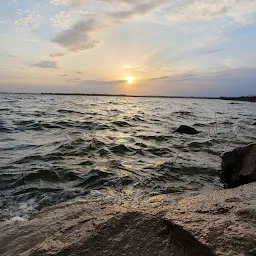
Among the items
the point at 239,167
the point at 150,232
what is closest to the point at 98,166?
the point at 239,167

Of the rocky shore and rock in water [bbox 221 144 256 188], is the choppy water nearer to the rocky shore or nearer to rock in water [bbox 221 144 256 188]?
rock in water [bbox 221 144 256 188]

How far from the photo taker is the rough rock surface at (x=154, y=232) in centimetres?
262

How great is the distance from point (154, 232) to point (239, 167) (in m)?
4.71

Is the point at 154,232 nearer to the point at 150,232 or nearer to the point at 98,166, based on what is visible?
the point at 150,232

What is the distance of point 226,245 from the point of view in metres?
2.48

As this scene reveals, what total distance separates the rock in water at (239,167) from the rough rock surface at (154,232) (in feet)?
8.91

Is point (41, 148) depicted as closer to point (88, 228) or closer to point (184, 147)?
→ point (184, 147)

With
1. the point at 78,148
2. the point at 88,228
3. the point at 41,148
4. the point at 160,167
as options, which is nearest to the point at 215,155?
the point at 160,167

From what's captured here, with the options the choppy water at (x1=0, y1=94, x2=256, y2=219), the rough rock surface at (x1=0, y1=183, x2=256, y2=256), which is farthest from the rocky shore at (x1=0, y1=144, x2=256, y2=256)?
the choppy water at (x1=0, y1=94, x2=256, y2=219)

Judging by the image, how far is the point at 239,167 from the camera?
23.2ft

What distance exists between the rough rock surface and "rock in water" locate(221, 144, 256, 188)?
271 cm

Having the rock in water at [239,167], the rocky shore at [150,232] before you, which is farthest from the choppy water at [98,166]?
the rocky shore at [150,232]

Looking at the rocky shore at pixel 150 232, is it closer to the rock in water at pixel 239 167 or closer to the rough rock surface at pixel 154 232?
the rough rock surface at pixel 154 232

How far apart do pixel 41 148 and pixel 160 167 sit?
15.9 ft
